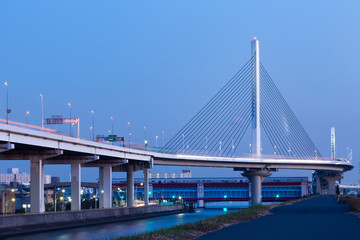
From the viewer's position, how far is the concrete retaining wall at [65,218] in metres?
44.0

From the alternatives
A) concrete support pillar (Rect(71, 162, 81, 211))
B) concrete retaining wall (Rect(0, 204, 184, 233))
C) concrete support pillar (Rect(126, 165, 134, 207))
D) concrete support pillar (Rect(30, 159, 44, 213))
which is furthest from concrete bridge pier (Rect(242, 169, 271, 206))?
concrete support pillar (Rect(30, 159, 44, 213))

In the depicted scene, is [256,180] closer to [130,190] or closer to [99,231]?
[130,190]

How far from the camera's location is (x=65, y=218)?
55.1 m

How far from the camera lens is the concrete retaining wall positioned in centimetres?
4395

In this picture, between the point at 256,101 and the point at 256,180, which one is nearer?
the point at 256,101

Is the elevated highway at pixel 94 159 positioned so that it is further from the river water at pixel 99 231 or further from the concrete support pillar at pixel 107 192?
the river water at pixel 99 231

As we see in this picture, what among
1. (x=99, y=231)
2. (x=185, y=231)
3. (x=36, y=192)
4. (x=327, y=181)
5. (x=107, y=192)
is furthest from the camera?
(x=327, y=181)

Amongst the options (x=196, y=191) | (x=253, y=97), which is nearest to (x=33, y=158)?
(x=253, y=97)

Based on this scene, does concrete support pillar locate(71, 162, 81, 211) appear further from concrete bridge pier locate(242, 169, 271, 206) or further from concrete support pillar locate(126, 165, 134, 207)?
concrete bridge pier locate(242, 169, 271, 206)

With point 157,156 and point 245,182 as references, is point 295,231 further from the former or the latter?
point 245,182

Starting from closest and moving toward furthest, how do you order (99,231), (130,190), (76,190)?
(99,231)
(76,190)
(130,190)

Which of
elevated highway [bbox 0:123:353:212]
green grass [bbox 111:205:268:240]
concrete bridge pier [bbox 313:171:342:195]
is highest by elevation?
elevated highway [bbox 0:123:353:212]

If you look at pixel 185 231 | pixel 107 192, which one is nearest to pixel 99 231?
pixel 185 231

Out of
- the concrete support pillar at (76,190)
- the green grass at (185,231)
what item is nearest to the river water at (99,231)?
the green grass at (185,231)
